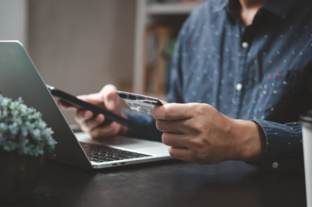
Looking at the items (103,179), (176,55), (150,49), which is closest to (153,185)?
(103,179)

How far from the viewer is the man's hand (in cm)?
66

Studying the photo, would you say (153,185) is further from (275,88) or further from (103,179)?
(275,88)

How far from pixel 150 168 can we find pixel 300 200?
10.7 inches

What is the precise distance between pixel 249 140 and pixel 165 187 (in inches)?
9.5

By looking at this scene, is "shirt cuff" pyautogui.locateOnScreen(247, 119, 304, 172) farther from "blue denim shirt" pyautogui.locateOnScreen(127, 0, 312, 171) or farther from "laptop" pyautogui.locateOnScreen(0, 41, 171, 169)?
"laptop" pyautogui.locateOnScreen(0, 41, 171, 169)

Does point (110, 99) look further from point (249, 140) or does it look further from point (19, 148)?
point (19, 148)

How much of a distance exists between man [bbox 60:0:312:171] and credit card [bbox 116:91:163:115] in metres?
0.03

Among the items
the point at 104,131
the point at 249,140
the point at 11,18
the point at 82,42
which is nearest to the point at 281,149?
the point at 249,140

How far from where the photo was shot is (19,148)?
18.0 inches

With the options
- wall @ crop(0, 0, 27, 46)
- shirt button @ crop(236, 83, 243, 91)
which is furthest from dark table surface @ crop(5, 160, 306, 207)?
wall @ crop(0, 0, 27, 46)

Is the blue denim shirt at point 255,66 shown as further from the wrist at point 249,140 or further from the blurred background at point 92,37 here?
the blurred background at point 92,37

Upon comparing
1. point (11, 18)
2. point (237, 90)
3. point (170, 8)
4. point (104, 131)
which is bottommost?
point (104, 131)

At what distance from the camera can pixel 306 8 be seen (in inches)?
43.3

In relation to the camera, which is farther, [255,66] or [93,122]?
[255,66]
